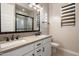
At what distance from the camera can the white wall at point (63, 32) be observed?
152 centimetres

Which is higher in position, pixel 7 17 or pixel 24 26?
pixel 7 17

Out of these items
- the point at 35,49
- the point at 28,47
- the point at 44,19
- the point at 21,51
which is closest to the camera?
the point at 21,51

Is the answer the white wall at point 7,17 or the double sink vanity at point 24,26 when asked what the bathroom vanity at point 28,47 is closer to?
the double sink vanity at point 24,26

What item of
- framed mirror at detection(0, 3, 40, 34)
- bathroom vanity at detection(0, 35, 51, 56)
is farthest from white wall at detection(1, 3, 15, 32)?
bathroom vanity at detection(0, 35, 51, 56)

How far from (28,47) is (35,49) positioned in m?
0.19

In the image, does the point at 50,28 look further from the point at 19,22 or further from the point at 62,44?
the point at 19,22

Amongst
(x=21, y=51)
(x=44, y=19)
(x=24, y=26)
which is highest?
(x=44, y=19)

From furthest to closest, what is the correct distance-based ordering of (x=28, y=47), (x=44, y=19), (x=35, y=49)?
(x=44, y=19), (x=35, y=49), (x=28, y=47)

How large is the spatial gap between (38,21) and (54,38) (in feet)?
1.55

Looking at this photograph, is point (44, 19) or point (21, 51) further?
point (44, 19)

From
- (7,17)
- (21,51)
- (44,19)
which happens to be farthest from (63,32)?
(7,17)

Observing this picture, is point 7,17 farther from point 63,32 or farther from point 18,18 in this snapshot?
point 63,32

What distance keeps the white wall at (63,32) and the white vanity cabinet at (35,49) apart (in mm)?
209

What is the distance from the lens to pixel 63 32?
1.58m
